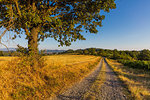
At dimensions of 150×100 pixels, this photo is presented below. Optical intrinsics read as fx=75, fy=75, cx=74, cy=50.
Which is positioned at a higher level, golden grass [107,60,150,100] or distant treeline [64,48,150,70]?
golden grass [107,60,150,100]

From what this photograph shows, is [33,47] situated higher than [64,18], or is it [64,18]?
[64,18]

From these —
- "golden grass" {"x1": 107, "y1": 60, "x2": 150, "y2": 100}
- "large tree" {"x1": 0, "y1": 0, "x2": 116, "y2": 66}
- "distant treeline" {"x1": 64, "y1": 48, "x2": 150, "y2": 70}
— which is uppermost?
"large tree" {"x1": 0, "y1": 0, "x2": 116, "y2": 66}

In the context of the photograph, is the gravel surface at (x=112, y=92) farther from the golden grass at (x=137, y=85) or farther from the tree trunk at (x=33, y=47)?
the tree trunk at (x=33, y=47)

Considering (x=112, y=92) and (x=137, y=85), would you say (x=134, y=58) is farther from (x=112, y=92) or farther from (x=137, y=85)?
(x=112, y=92)

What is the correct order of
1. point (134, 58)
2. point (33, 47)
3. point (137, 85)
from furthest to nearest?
point (134, 58)
point (33, 47)
point (137, 85)

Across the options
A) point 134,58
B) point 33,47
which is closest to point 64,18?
point 33,47

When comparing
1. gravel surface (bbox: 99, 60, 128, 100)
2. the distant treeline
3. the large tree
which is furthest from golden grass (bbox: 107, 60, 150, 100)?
the distant treeline

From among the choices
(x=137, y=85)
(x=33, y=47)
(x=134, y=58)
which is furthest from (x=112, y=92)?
(x=134, y=58)

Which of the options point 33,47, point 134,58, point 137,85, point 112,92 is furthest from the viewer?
point 134,58

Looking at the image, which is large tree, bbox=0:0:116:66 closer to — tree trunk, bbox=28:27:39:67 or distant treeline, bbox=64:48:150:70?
tree trunk, bbox=28:27:39:67

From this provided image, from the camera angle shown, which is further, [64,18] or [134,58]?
[134,58]

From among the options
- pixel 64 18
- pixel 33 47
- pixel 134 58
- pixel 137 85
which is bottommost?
pixel 134 58

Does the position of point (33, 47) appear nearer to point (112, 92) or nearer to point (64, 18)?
point (64, 18)

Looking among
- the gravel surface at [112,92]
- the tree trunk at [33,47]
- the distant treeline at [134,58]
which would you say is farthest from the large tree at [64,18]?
the distant treeline at [134,58]
